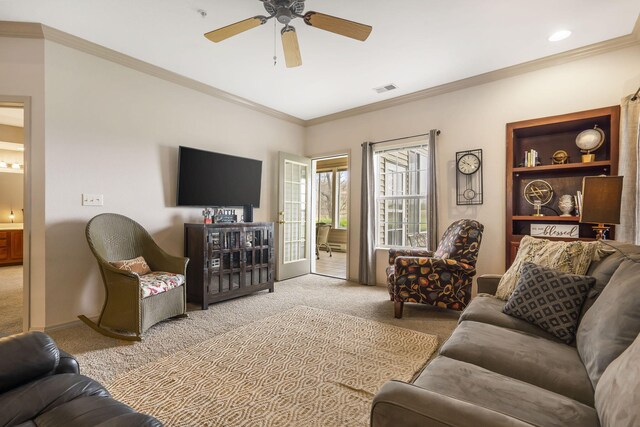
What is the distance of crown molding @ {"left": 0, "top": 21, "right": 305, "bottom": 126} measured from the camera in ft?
8.66

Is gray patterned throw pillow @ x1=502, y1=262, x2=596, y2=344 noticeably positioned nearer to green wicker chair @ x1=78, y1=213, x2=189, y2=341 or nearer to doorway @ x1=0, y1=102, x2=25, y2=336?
green wicker chair @ x1=78, y1=213, x2=189, y2=341

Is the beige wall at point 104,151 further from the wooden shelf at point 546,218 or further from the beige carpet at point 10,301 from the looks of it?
the wooden shelf at point 546,218

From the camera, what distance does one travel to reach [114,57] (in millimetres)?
3092

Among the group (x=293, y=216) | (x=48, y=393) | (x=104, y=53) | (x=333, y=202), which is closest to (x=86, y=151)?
(x=104, y=53)

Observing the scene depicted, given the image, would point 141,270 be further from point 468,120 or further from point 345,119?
point 468,120

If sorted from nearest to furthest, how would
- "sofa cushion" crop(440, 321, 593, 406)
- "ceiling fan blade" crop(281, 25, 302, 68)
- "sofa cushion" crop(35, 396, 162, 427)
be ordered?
"sofa cushion" crop(35, 396, 162, 427) < "sofa cushion" crop(440, 321, 593, 406) < "ceiling fan blade" crop(281, 25, 302, 68)

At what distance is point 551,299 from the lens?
1.64 meters

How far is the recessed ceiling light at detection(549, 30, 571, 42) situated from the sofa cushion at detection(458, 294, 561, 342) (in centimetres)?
253

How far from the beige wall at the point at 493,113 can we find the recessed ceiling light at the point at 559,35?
1.54ft

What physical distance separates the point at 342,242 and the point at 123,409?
8.05 metres

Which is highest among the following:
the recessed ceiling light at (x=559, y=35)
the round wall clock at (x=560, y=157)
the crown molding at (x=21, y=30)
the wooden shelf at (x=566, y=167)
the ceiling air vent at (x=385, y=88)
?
the ceiling air vent at (x=385, y=88)

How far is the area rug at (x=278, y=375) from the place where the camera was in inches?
64.2

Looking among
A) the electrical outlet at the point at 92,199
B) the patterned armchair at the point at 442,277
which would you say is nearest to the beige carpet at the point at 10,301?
the electrical outlet at the point at 92,199

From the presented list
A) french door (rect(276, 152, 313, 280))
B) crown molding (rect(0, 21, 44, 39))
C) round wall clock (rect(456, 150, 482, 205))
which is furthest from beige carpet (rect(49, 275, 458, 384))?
crown molding (rect(0, 21, 44, 39))
